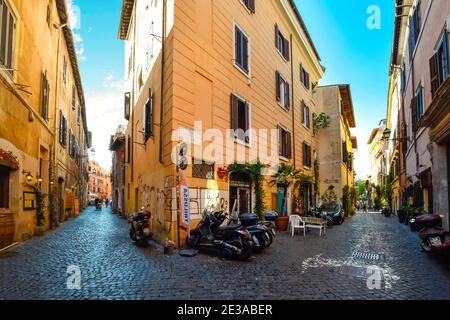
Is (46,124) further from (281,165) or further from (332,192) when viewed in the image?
(332,192)

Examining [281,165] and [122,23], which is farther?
[122,23]

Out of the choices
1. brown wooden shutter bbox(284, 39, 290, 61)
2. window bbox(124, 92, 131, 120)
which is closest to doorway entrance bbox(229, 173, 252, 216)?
brown wooden shutter bbox(284, 39, 290, 61)

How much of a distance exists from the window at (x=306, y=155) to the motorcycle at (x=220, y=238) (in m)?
12.5

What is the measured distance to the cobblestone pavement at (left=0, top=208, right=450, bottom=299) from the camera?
4.66 m

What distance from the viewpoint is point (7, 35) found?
8.12 m

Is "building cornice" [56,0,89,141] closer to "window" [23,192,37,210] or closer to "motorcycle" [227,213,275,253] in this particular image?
"window" [23,192,37,210]

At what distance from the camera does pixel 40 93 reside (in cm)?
1159

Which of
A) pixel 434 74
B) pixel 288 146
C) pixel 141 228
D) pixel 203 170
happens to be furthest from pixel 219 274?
pixel 288 146

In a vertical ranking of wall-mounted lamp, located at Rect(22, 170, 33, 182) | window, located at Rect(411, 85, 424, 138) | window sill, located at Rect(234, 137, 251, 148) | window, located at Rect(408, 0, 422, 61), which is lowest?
wall-mounted lamp, located at Rect(22, 170, 33, 182)

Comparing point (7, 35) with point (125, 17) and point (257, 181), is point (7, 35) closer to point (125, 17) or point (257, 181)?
point (257, 181)

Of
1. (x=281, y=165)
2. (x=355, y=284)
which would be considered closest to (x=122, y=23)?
(x=281, y=165)

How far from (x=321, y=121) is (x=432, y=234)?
1773 centimetres

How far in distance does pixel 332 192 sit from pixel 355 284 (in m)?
20.1

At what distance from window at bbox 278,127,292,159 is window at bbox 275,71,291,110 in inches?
54.5
